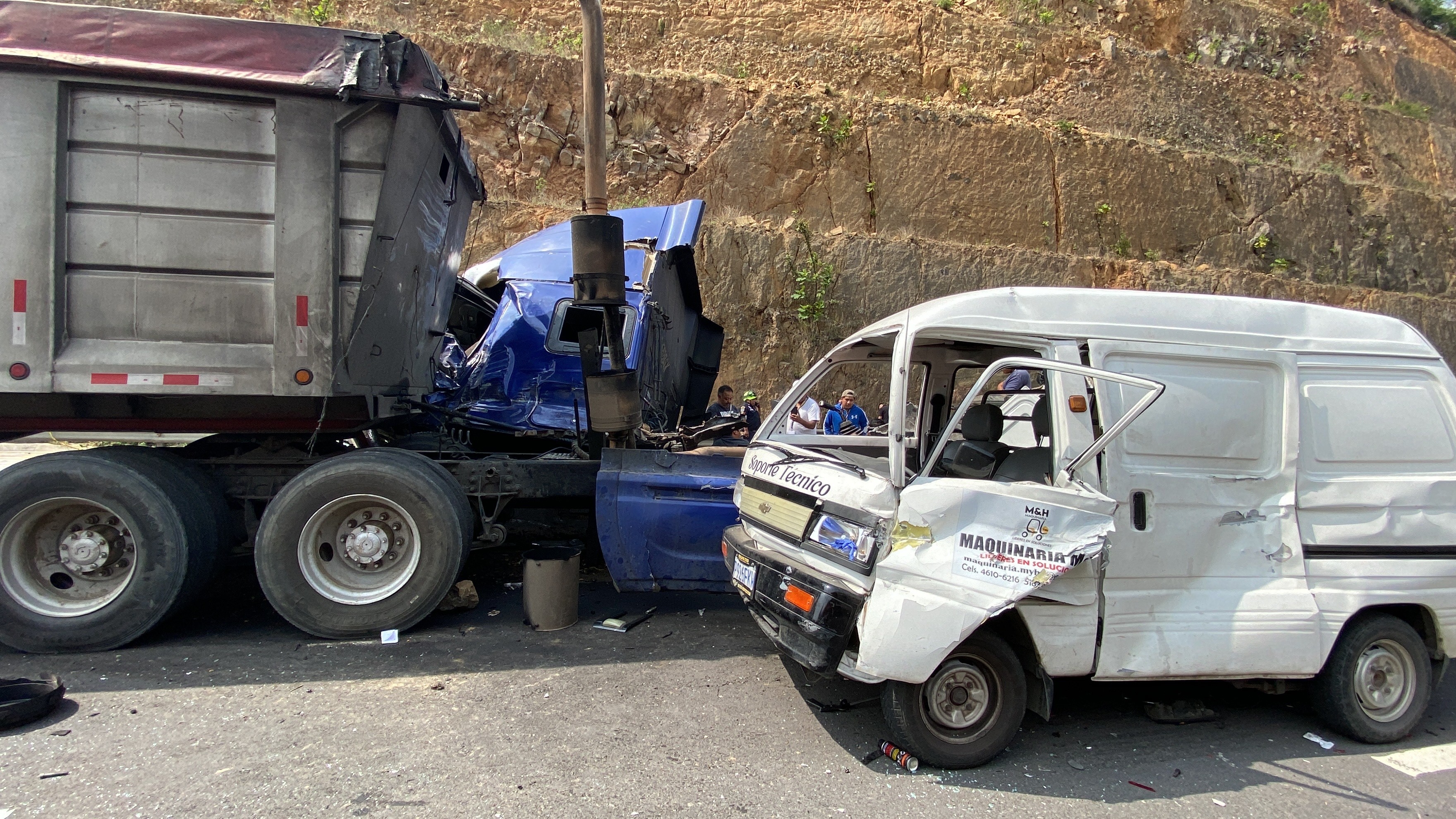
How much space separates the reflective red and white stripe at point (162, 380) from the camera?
4.19 metres

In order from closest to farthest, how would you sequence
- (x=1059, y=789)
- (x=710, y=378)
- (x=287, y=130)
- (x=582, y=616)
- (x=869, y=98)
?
1. (x=1059, y=789)
2. (x=287, y=130)
3. (x=582, y=616)
4. (x=710, y=378)
5. (x=869, y=98)

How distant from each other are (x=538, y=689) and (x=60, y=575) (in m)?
3.02

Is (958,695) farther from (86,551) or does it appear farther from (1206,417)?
(86,551)

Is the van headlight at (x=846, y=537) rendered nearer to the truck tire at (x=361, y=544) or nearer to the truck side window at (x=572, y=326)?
the truck tire at (x=361, y=544)

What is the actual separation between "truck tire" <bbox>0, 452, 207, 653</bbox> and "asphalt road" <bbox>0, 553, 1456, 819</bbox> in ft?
0.58

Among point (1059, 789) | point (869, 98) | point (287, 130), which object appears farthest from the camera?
point (869, 98)

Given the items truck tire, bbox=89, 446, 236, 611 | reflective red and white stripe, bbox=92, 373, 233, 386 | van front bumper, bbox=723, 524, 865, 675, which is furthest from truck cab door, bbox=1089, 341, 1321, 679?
truck tire, bbox=89, 446, 236, 611

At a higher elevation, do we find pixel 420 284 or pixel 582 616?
pixel 420 284

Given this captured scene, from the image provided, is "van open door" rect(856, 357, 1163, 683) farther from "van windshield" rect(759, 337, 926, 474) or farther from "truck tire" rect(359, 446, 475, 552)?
"truck tire" rect(359, 446, 475, 552)

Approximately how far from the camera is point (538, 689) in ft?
13.1

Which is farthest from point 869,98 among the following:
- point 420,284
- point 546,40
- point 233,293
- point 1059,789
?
point 1059,789

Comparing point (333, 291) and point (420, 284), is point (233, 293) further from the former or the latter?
point (420, 284)

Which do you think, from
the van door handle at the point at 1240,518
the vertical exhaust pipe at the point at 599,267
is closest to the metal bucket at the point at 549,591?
the vertical exhaust pipe at the point at 599,267

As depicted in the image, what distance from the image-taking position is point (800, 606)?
3275 mm
